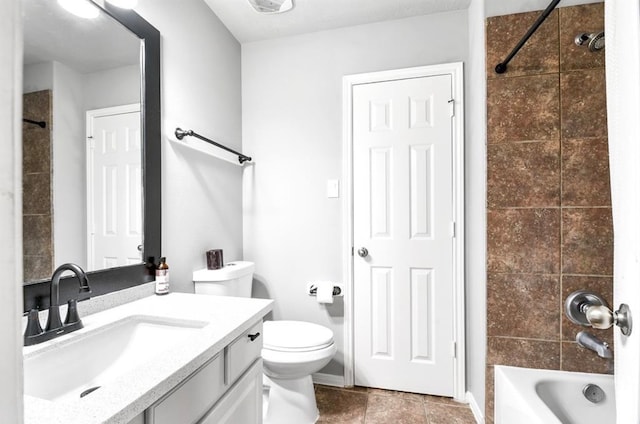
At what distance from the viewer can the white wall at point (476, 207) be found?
4.95 ft

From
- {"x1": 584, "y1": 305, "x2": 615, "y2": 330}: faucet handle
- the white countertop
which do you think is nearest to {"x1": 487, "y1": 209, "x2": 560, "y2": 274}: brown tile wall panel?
{"x1": 584, "y1": 305, "x2": 615, "y2": 330}: faucet handle

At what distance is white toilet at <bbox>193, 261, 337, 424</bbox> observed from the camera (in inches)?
58.7

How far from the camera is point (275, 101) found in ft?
7.05

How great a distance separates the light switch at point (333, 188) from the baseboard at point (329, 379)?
1.21 metres

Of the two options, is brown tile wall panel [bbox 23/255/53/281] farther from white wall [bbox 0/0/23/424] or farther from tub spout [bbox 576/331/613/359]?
tub spout [bbox 576/331/613/359]

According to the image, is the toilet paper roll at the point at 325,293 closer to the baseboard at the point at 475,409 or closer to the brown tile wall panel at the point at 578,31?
the baseboard at the point at 475,409

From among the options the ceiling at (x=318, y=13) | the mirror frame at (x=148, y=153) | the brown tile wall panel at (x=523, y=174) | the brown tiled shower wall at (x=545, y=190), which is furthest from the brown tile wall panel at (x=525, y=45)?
the mirror frame at (x=148, y=153)

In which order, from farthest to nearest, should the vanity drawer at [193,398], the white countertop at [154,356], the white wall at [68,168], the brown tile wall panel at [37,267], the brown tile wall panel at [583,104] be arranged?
the brown tile wall panel at [583,104], the white wall at [68,168], the brown tile wall panel at [37,267], the vanity drawer at [193,398], the white countertop at [154,356]

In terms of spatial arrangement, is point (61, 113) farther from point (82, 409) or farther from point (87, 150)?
point (82, 409)

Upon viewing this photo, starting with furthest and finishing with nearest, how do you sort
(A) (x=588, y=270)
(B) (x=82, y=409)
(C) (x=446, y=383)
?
(C) (x=446, y=383) < (A) (x=588, y=270) < (B) (x=82, y=409)

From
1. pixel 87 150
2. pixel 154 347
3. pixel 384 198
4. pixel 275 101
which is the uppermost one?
pixel 275 101

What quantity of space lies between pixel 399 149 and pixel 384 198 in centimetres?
33

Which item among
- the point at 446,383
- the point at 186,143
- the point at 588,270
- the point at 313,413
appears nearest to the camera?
the point at 588,270

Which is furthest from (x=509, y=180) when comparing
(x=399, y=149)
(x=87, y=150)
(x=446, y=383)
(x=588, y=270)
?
(x=87, y=150)
